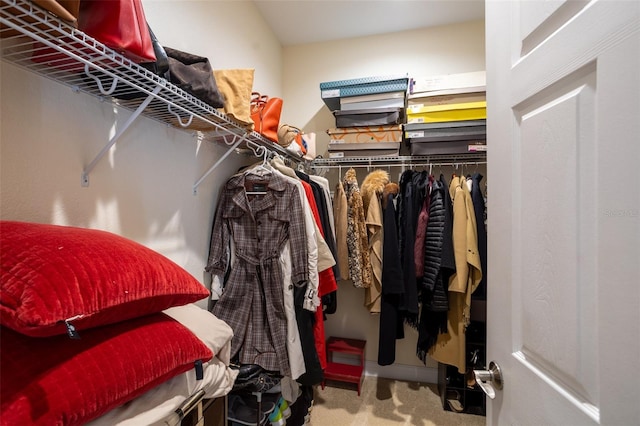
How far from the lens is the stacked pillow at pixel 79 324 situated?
1.43ft

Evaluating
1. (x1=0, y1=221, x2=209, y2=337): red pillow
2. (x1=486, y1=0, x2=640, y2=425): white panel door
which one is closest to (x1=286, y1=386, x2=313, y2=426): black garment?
(x1=486, y1=0, x2=640, y2=425): white panel door

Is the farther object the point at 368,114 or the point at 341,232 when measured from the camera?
the point at 368,114

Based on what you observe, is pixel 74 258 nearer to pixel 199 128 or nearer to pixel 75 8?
pixel 75 8

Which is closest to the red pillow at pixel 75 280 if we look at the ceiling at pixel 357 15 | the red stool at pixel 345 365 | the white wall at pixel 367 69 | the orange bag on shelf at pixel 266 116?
the orange bag on shelf at pixel 266 116

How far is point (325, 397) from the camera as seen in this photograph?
6.78 feet

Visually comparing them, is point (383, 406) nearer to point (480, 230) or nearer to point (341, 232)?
point (341, 232)

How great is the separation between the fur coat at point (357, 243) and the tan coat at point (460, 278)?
1.76ft

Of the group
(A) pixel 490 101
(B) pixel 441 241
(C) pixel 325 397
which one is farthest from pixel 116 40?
(C) pixel 325 397

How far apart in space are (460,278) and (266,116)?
4.71 ft

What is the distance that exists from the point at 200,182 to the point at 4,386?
Result: 1021mm

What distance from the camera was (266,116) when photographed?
147 centimetres

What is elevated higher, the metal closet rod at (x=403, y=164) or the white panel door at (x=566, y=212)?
the metal closet rod at (x=403, y=164)

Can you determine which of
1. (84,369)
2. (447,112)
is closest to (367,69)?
(447,112)

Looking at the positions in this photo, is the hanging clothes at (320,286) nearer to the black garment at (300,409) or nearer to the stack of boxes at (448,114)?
the black garment at (300,409)
